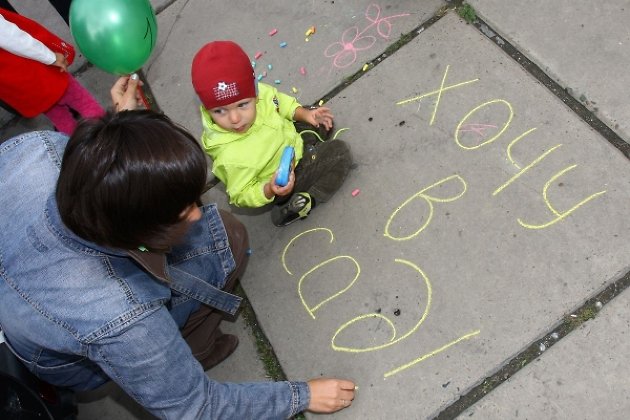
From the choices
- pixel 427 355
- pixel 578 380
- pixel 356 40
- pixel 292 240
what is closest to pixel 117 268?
pixel 292 240

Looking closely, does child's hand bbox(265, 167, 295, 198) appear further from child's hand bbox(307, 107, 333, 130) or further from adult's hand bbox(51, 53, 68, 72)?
adult's hand bbox(51, 53, 68, 72)

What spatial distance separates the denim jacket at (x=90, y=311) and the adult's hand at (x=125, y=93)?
0.53 metres

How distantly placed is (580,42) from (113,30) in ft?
6.03

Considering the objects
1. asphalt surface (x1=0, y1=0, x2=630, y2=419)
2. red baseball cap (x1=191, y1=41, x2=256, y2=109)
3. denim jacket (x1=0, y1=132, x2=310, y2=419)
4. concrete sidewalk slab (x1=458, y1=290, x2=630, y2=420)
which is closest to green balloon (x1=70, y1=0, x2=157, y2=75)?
red baseball cap (x1=191, y1=41, x2=256, y2=109)

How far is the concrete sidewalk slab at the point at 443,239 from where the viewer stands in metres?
1.99

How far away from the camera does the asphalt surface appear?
194 cm

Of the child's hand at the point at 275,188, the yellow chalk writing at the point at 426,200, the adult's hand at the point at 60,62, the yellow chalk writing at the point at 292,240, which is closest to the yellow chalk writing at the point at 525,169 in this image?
the yellow chalk writing at the point at 426,200

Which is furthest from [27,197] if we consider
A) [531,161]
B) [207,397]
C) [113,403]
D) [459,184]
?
[531,161]

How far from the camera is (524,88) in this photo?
2369mm

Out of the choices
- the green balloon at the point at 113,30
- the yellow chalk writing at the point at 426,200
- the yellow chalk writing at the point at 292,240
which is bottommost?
the yellow chalk writing at the point at 292,240

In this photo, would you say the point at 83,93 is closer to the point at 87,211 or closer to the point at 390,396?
the point at 87,211

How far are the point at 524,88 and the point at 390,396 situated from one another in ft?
4.31

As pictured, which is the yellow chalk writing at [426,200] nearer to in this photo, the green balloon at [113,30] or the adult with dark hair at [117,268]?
the adult with dark hair at [117,268]

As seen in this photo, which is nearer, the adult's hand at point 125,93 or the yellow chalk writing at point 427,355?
the yellow chalk writing at point 427,355
